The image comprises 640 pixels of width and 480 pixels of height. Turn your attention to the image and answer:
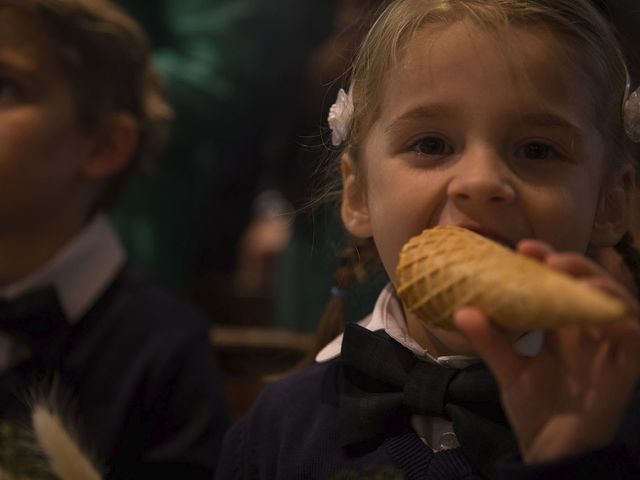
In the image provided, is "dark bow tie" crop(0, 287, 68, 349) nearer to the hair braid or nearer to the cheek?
the hair braid

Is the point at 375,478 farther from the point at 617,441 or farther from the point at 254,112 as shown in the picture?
the point at 254,112

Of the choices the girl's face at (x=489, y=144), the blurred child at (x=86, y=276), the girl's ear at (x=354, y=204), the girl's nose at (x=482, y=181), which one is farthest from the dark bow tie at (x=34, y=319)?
the girl's nose at (x=482, y=181)

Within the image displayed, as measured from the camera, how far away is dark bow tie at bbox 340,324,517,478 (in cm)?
89

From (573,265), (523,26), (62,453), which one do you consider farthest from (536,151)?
(62,453)

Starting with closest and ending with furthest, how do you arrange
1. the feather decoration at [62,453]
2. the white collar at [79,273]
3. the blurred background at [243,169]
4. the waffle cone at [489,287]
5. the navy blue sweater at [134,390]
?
1. the waffle cone at [489,287]
2. the feather decoration at [62,453]
3. the navy blue sweater at [134,390]
4. the white collar at [79,273]
5. the blurred background at [243,169]

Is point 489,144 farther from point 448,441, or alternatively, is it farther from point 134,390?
point 134,390

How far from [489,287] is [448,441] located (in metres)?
0.28

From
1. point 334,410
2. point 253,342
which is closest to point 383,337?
point 334,410

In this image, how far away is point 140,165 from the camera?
172 centimetres

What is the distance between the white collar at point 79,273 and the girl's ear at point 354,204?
23.6 inches

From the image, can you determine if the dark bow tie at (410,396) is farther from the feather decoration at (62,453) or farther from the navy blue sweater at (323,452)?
the feather decoration at (62,453)

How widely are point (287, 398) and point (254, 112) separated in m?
1.38

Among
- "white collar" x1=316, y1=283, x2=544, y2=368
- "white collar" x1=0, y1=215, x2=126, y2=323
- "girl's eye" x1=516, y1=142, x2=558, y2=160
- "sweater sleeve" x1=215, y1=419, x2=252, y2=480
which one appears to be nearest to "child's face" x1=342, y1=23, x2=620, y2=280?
"girl's eye" x1=516, y1=142, x2=558, y2=160

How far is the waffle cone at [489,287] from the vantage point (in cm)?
64
